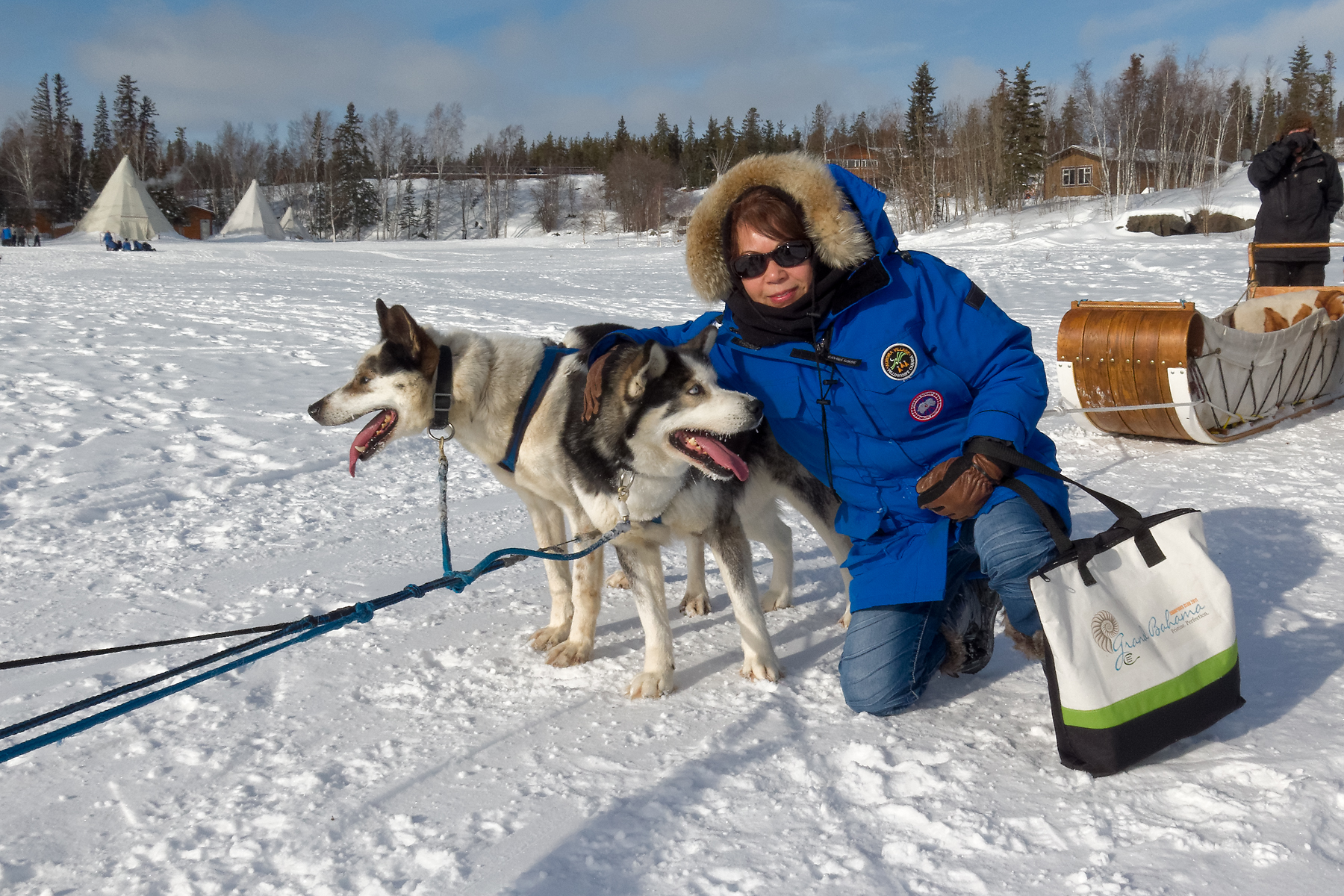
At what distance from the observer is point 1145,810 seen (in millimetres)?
1504

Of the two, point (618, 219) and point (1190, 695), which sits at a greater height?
point (618, 219)

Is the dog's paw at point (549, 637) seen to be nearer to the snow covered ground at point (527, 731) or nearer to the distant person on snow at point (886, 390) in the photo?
the snow covered ground at point (527, 731)

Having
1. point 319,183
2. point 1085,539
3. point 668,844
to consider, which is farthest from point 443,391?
point 319,183

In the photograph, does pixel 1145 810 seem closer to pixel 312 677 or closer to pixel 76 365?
pixel 312 677

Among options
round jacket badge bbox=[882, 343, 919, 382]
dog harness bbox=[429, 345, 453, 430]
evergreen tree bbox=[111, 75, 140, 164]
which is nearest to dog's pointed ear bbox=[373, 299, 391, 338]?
dog harness bbox=[429, 345, 453, 430]

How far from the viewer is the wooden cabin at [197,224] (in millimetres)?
38531

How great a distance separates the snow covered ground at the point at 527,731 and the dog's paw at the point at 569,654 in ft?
0.11

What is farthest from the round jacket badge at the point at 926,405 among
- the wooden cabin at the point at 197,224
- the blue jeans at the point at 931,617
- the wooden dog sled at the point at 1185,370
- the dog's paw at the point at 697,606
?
the wooden cabin at the point at 197,224

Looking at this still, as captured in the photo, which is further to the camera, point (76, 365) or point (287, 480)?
point (76, 365)

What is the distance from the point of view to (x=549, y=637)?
2439mm

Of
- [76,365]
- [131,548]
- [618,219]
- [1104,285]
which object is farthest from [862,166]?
[131,548]

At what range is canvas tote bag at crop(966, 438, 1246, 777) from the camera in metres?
1.58

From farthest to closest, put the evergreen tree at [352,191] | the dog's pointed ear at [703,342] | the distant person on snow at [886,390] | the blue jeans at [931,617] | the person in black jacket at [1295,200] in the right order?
the evergreen tree at [352,191], the person in black jacket at [1295,200], the dog's pointed ear at [703,342], the distant person on snow at [886,390], the blue jeans at [931,617]

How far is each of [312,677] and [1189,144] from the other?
37722 mm
